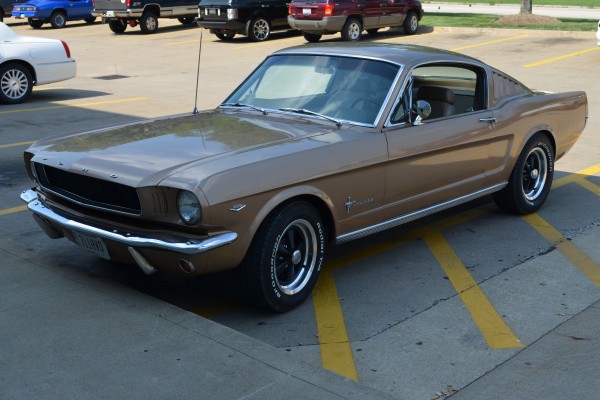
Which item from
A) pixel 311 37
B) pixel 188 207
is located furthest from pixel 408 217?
pixel 311 37

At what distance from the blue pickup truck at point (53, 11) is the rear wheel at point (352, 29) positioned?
40.8 ft

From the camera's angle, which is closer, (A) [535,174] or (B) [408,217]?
(B) [408,217]

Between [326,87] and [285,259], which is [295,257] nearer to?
[285,259]

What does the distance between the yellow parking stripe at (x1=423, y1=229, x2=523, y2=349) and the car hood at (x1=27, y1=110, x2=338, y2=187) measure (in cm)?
146

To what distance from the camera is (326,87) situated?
6676 millimetres

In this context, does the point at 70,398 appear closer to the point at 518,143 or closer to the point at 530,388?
the point at 530,388

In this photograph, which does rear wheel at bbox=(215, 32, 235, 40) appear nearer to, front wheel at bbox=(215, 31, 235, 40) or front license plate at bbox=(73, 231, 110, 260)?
front wheel at bbox=(215, 31, 235, 40)

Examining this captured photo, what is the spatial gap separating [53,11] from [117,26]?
11.5 ft

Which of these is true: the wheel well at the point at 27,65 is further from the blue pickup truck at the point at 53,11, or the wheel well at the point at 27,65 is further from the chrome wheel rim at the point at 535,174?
the blue pickup truck at the point at 53,11

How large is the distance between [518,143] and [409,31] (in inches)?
714

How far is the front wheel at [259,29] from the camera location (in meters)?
24.6

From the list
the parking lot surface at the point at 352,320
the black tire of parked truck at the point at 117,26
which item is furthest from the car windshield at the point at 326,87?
the black tire of parked truck at the point at 117,26

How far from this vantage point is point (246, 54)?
2208 centimetres

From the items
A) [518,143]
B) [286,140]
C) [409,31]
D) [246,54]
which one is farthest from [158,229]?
[409,31]
